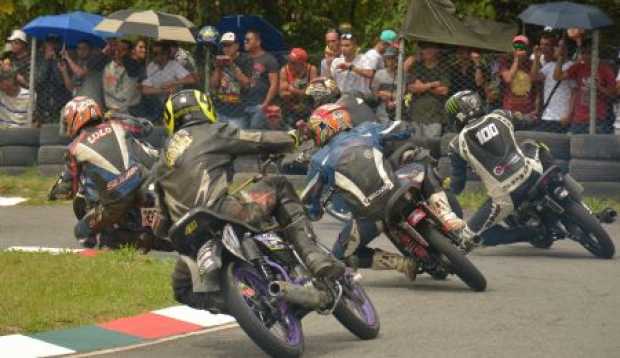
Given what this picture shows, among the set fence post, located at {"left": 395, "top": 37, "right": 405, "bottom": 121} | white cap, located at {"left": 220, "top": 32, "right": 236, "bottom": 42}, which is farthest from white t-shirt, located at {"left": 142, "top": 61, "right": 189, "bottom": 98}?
fence post, located at {"left": 395, "top": 37, "right": 405, "bottom": 121}

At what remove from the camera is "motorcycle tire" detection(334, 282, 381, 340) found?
9.13m

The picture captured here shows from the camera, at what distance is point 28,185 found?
19906mm

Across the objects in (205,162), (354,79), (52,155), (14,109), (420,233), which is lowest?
(52,155)

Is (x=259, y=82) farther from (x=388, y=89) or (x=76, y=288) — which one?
(x=76, y=288)

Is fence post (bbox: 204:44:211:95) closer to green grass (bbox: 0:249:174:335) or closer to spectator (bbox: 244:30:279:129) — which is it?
spectator (bbox: 244:30:279:129)

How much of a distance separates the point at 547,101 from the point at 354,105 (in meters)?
2.81

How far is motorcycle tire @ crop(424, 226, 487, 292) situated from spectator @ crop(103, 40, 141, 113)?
9203 mm

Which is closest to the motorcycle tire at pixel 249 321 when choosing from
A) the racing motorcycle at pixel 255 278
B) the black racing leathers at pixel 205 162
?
the racing motorcycle at pixel 255 278

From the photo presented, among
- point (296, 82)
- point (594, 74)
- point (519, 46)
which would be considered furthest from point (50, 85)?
point (594, 74)

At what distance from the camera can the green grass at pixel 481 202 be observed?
17091 millimetres

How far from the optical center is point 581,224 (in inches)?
519

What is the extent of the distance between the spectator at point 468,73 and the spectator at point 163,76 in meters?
3.48

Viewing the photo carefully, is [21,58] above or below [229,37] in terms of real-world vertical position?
below

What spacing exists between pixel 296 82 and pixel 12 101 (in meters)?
4.21
